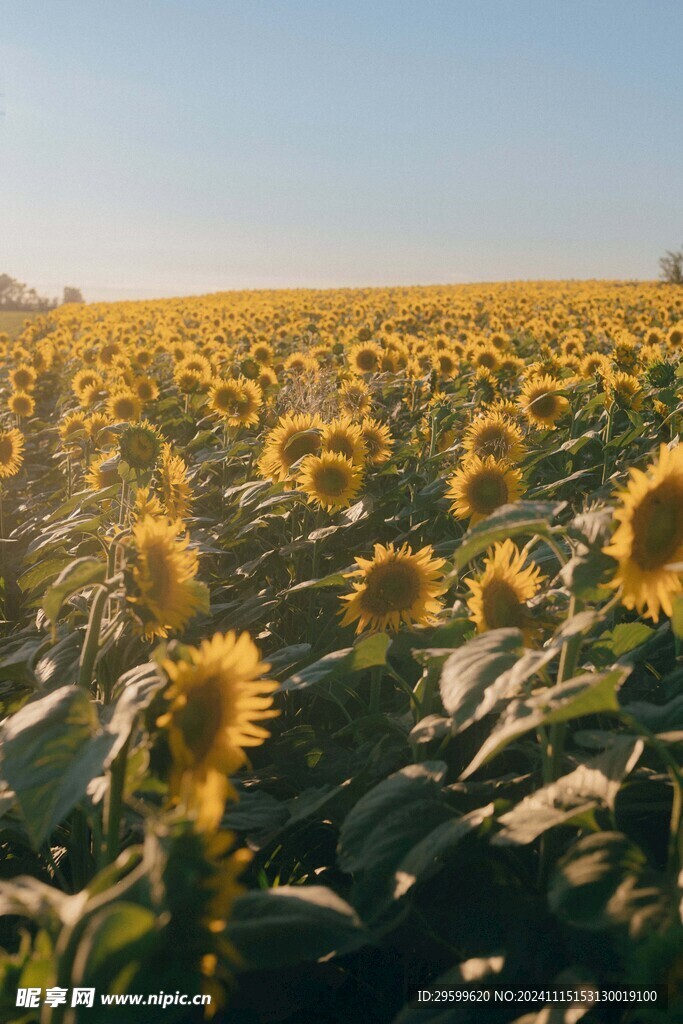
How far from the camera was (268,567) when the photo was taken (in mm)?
4355

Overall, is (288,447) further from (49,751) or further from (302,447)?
(49,751)

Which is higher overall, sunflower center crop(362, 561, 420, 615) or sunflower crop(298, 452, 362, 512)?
sunflower crop(298, 452, 362, 512)

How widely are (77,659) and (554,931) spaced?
1.52 metres

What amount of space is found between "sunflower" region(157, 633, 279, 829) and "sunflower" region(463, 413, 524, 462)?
9.32 feet

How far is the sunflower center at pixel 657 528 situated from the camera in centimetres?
167

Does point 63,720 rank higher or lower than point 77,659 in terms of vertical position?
higher

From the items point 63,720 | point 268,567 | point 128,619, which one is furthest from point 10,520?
point 63,720

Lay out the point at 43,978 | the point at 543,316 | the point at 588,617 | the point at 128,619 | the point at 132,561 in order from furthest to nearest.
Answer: the point at 543,316 < the point at 128,619 < the point at 132,561 < the point at 588,617 < the point at 43,978

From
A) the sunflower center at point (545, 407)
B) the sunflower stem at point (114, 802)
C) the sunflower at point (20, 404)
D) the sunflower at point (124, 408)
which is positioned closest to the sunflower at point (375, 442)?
the sunflower center at point (545, 407)

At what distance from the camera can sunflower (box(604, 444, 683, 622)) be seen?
165cm

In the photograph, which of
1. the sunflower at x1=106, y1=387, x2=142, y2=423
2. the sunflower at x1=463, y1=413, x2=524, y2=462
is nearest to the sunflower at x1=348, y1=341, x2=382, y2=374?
the sunflower at x1=106, y1=387, x2=142, y2=423

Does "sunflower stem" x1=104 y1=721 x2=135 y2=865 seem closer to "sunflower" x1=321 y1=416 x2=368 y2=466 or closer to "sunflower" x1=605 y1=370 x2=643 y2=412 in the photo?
"sunflower" x1=321 y1=416 x2=368 y2=466

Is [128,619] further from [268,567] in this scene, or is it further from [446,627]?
[268,567]

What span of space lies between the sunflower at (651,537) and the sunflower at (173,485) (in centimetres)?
217
